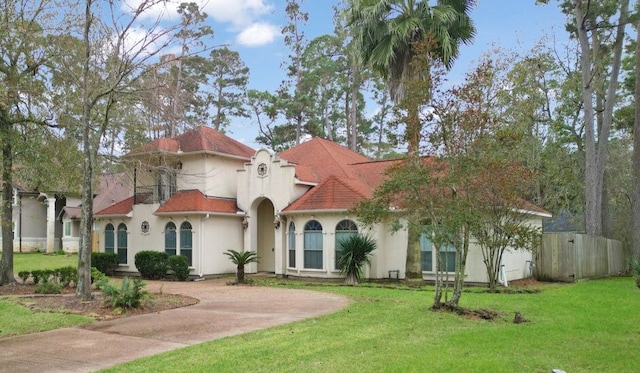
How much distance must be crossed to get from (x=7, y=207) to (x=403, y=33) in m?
14.5

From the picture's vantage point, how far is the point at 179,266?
71.5ft

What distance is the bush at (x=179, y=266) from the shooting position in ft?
71.5

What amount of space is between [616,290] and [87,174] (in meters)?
16.4

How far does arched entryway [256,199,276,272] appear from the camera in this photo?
2468 cm

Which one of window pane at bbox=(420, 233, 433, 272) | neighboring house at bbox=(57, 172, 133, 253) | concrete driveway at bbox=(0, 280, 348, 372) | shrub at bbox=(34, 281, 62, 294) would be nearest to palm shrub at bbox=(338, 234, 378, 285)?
window pane at bbox=(420, 233, 433, 272)

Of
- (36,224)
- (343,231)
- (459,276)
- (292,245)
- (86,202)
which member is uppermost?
(86,202)

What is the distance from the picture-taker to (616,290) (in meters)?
17.5

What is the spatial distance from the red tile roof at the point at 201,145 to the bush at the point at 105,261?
5279 mm

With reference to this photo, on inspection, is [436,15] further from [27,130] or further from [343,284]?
[27,130]

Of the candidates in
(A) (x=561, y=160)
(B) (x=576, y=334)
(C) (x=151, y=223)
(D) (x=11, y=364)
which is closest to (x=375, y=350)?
(B) (x=576, y=334)

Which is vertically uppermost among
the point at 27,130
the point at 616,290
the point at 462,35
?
the point at 462,35

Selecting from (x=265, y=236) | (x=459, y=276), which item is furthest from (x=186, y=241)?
(x=459, y=276)

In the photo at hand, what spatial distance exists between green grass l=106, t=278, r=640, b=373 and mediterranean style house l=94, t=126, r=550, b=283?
707 cm

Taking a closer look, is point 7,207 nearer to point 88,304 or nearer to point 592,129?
point 88,304
